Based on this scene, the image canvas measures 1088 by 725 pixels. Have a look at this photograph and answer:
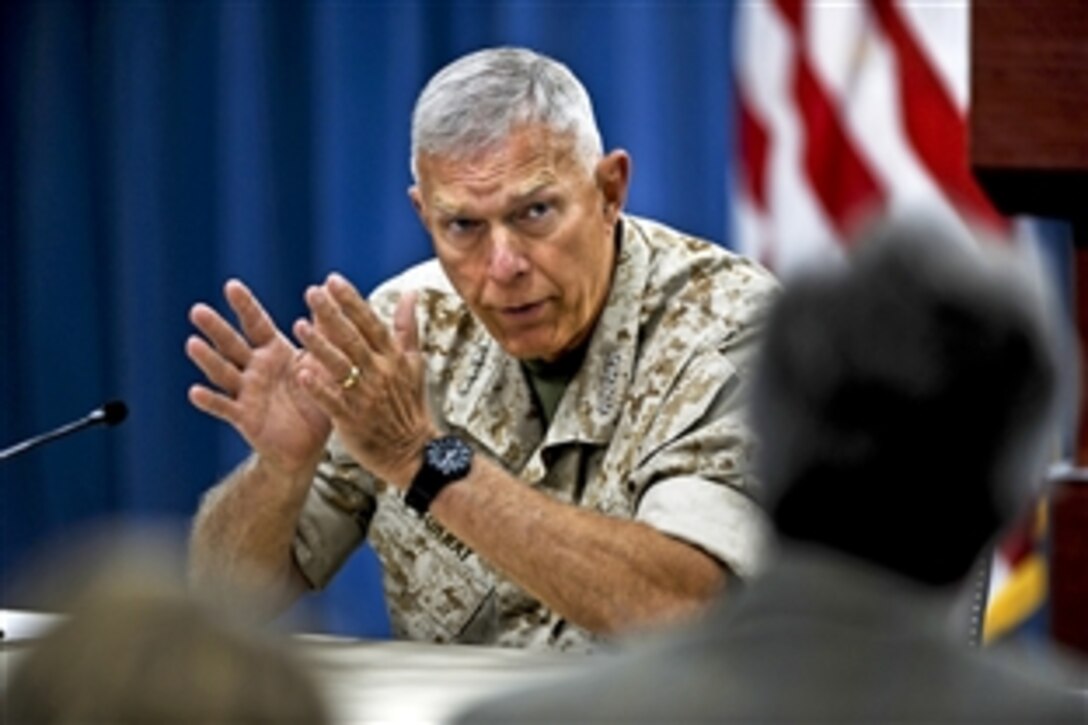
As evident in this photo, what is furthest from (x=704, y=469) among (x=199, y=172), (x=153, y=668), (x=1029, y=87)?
(x=199, y=172)

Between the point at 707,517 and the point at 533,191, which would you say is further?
the point at 533,191

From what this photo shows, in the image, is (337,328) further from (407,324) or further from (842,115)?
Answer: (842,115)

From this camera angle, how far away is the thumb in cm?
227

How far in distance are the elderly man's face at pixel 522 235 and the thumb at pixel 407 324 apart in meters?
0.09

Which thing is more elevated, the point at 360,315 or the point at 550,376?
the point at 360,315

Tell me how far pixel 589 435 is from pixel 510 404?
14cm

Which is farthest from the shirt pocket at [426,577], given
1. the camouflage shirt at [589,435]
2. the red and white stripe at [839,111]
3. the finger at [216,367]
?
the red and white stripe at [839,111]

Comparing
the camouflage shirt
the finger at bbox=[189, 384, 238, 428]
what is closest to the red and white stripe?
the camouflage shirt

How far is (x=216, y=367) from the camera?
2.32m

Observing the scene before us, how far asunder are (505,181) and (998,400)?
1.64 m

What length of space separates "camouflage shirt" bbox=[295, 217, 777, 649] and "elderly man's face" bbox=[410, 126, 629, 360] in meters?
0.07

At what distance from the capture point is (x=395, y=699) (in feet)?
5.51

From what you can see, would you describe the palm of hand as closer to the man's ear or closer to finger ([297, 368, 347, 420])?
finger ([297, 368, 347, 420])

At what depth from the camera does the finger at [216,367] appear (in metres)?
2.29
